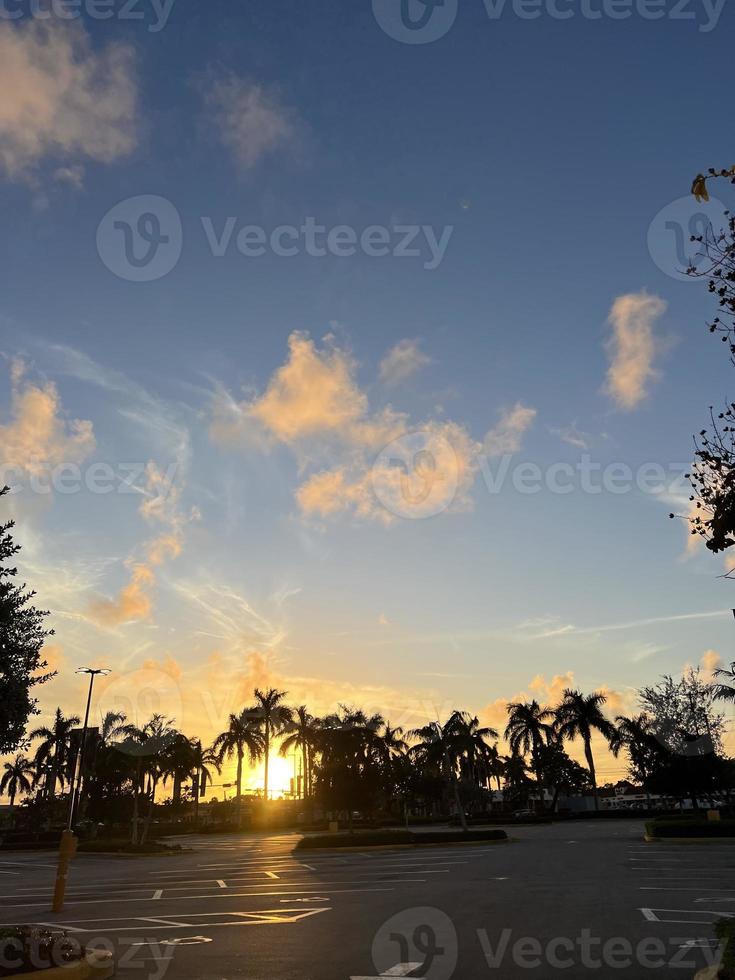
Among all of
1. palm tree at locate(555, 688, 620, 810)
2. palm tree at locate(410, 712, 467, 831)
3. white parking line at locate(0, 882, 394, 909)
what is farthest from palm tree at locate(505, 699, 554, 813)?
white parking line at locate(0, 882, 394, 909)

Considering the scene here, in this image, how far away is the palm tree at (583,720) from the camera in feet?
247

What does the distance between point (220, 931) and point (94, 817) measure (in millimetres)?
56737

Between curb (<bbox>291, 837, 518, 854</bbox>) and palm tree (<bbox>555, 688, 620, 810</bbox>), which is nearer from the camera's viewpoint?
curb (<bbox>291, 837, 518, 854</bbox>)

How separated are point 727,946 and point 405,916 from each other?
794cm

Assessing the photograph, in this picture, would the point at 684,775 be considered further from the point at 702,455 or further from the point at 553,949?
the point at 702,455

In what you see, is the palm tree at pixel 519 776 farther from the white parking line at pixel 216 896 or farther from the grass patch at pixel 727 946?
the grass patch at pixel 727 946

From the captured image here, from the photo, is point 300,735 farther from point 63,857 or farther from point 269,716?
point 63,857

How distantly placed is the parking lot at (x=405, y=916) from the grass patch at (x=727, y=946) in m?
0.84

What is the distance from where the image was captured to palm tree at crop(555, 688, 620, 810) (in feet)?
247

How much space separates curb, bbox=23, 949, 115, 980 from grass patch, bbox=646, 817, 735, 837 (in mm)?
Answer: 34734

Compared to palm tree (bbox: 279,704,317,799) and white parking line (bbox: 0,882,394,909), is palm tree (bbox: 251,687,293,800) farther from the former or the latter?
white parking line (bbox: 0,882,394,909)

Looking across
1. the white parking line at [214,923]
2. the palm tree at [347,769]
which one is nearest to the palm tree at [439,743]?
the palm tree at [347,769]

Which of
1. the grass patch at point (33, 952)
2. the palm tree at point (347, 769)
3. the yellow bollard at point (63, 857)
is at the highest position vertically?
the palm tree at point (347, 769)

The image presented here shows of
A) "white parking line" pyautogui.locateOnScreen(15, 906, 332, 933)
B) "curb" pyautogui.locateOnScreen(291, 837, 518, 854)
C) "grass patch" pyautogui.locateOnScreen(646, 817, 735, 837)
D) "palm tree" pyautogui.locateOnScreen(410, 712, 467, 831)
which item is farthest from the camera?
"palm tree" pyautogui.locateOnScreen(410, 712, 467, 831)
